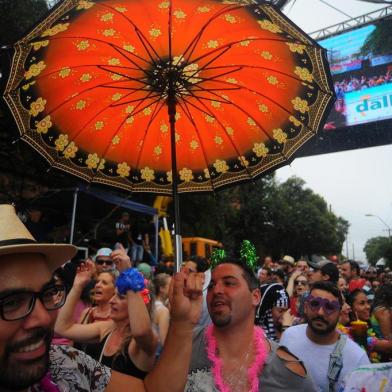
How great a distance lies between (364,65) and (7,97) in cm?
2340

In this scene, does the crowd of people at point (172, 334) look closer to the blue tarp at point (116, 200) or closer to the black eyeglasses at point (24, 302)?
the black eyeglasses at point (24, 302)

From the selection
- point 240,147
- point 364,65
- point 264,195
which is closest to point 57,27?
point 240,147

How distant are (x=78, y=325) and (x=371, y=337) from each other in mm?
2703

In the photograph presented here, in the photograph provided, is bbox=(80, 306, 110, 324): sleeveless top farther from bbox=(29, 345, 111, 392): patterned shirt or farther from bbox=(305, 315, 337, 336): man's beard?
bbox=(29, 345, 111, 392): patterned shirt

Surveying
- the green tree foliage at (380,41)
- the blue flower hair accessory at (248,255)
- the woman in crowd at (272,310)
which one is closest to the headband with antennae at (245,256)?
the blue flower hair accessory at (248,255)

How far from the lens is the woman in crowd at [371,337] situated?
3171 millimetres

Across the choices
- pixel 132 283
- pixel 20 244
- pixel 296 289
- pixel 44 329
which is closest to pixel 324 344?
pixel 132 283

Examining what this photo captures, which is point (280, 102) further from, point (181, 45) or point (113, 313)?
point (113, 313)

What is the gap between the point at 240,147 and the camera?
127 inches

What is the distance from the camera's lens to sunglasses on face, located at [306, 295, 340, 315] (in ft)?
10.8

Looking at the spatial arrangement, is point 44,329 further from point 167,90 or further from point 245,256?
point 167,90

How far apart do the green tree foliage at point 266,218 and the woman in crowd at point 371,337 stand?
1353 centimetres

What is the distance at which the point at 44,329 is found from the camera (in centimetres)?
141

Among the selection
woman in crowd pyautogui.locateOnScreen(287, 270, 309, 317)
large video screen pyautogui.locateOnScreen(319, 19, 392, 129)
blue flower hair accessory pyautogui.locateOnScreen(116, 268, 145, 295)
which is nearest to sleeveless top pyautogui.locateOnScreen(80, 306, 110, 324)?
blue flower hair accessory pyautogui.locateOnScreen(116, 268, 145, 295)
